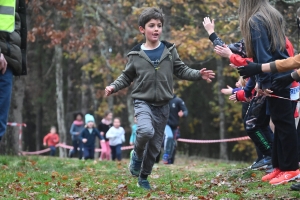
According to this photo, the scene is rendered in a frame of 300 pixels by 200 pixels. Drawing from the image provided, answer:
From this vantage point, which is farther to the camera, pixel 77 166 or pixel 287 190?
pixel 77 166

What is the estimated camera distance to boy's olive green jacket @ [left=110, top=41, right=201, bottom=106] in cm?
799

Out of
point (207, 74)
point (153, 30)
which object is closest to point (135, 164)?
point (207, 74)

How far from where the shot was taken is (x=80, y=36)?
28.2 m

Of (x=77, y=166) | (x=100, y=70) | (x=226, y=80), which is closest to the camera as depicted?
(x=77, y=166)

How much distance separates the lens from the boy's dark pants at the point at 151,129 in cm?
781

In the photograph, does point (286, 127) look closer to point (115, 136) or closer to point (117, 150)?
point (115, 136)

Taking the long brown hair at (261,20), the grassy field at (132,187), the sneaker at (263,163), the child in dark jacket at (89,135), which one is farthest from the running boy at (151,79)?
the child in dark jacket at (89,135)

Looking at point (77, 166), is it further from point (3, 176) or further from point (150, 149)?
point (150, 149)

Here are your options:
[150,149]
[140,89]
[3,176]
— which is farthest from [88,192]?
[3,176]

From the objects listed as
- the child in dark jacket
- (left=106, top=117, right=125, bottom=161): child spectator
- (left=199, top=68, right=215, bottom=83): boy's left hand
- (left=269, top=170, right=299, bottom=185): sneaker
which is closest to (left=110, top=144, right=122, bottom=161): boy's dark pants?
(left=106, top=117, right=125, bottom=161): child spectator

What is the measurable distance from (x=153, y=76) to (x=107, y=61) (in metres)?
23.0

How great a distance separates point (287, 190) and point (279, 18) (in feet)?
6.64

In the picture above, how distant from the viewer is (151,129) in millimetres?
7746

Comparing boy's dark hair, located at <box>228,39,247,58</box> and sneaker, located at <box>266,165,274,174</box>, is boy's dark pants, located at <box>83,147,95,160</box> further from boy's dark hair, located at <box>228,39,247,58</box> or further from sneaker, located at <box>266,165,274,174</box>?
boy's dark hair, located at <box>228,39,247,58</box>
